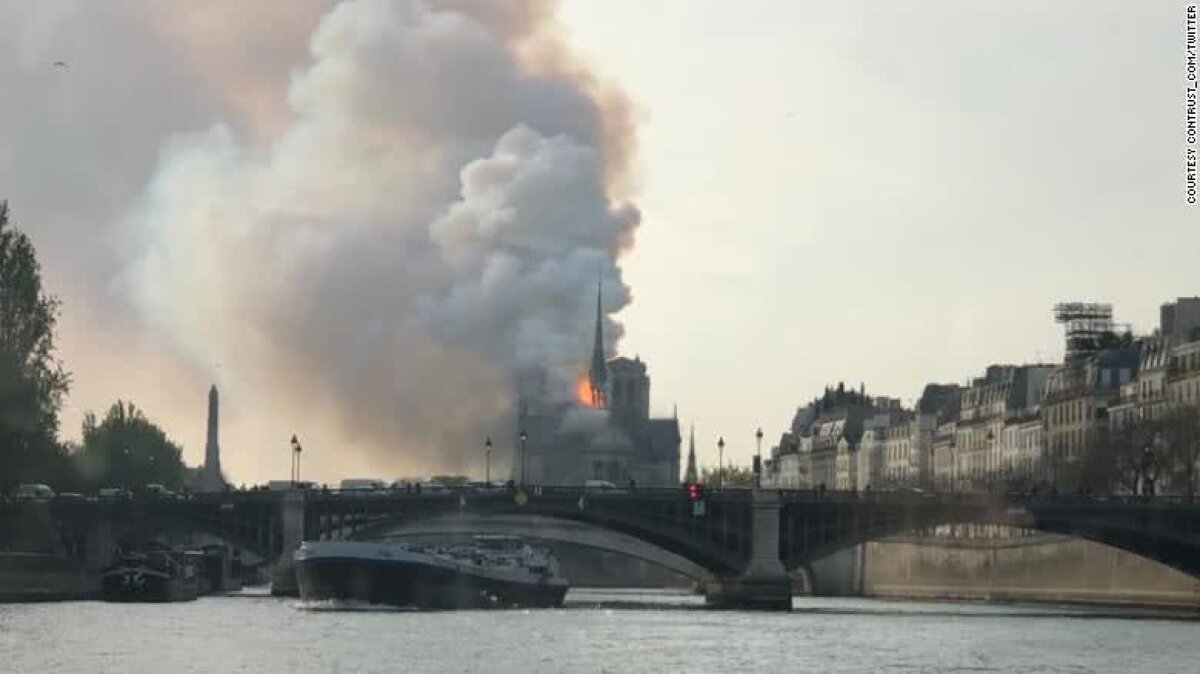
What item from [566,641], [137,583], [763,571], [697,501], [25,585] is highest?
[697,501]

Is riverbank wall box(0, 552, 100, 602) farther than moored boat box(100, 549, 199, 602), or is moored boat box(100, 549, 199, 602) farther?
moored boat box(100, 549, 199, 602)

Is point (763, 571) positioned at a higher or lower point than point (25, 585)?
higher

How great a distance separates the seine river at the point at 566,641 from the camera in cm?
13225

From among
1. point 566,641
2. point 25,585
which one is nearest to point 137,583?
point 25,585

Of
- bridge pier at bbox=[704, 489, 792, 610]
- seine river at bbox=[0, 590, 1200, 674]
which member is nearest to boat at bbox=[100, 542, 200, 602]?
seine river at bbox=[0, 590, 1200, 674]

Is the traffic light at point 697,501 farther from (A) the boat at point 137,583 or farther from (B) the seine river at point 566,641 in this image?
(A) the boat at point 137,583

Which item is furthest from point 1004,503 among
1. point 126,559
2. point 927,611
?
point 126,559

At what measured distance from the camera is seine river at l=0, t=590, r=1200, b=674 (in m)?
132

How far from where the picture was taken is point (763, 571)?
19762 cm

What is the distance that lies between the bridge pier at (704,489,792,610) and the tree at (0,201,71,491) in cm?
3960

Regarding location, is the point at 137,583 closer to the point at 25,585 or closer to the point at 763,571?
the point at 25,585

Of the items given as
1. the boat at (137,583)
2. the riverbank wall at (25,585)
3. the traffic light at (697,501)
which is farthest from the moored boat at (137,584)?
the traffic light at (697,501)

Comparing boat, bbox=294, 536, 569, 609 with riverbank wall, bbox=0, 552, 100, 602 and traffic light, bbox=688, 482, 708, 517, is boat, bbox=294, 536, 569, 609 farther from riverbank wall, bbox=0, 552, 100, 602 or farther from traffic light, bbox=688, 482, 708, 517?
riverbank wall, bbox=0, 552, 100, 602

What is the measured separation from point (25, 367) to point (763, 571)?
43028 millimetres
